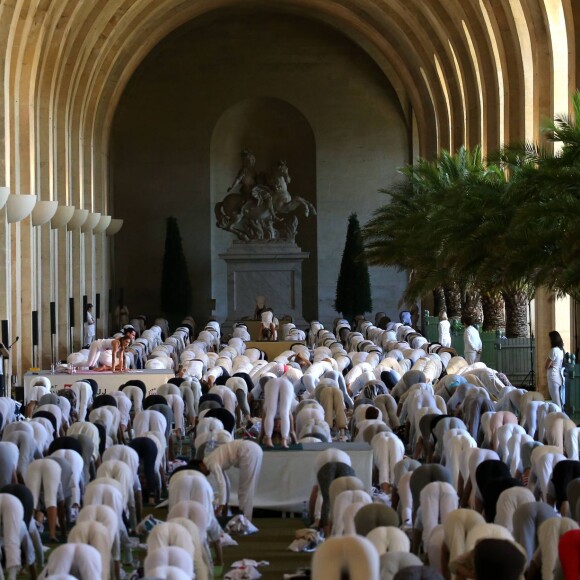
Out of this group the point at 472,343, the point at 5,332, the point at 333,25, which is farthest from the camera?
the point at 333,25

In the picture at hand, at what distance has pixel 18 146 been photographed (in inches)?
1266

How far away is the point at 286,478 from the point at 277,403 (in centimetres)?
374

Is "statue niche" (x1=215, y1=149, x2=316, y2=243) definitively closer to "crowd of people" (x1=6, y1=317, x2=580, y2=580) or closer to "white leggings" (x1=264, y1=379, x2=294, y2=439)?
"crowd of people" (x1=6, y1=317, x2=580, y2=580)

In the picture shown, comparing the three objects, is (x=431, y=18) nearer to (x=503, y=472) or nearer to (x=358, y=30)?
(x=358, y=30)

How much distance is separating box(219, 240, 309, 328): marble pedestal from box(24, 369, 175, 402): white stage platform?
22427 millimetres

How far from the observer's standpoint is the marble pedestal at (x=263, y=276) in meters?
48.8

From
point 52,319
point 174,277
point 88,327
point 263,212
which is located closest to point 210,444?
point 52,319

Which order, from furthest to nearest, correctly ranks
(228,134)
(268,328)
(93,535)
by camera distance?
(228,134)
(268,328)
(93,535)

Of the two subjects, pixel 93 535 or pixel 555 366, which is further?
pixel 555 366

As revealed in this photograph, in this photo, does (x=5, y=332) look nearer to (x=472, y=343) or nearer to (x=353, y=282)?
(x=472, y=343)

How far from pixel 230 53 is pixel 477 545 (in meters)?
43.5

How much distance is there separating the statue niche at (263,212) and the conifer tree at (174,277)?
6.76ft

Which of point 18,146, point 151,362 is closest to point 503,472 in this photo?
point 151,362

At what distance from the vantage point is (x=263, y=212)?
4912 cm
